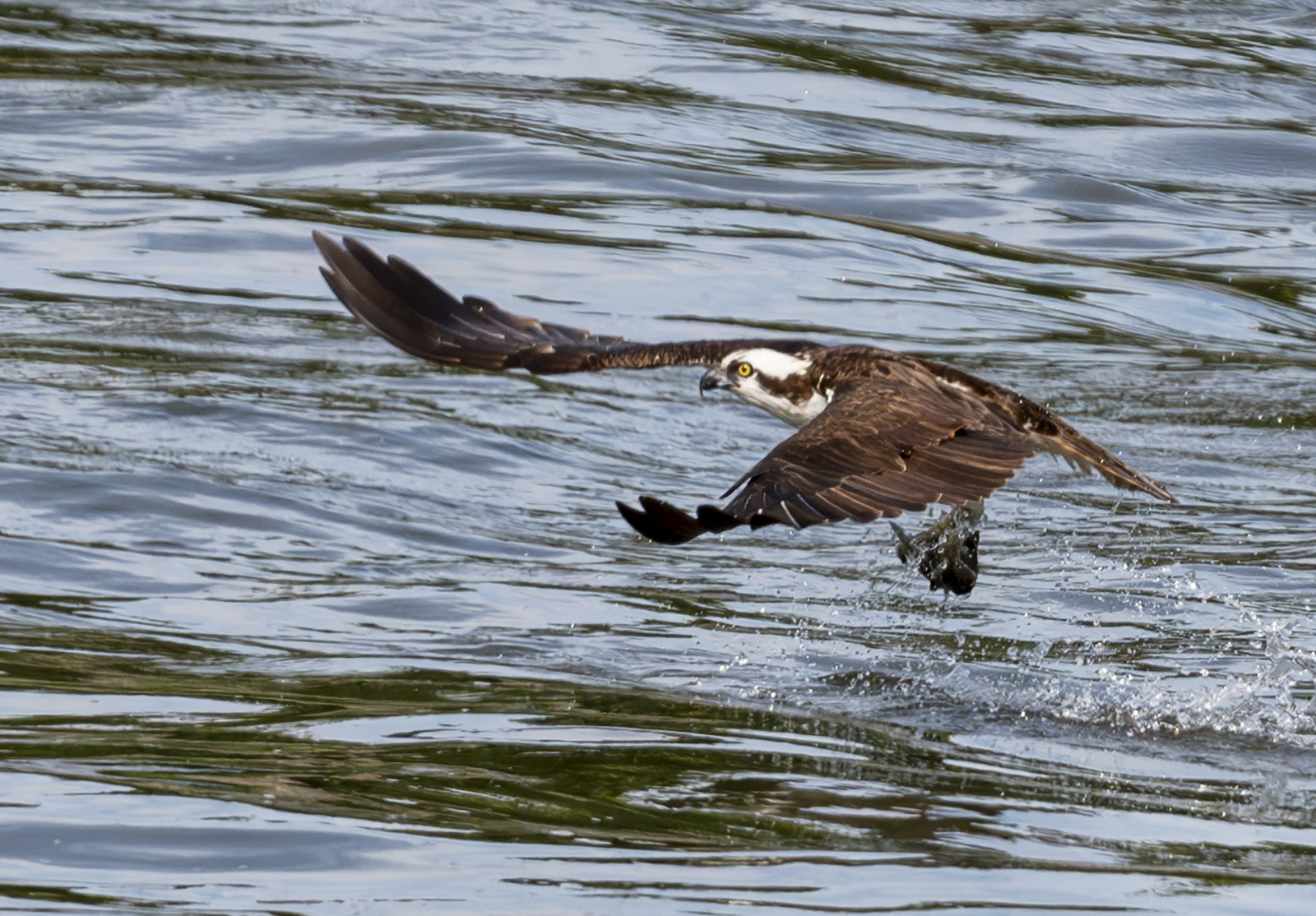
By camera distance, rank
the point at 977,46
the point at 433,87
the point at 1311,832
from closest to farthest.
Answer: the point at 1311,832 < the point at 433,87 < the point at 977,46

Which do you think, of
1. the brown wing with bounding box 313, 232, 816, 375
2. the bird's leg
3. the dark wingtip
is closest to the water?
the bird's leg

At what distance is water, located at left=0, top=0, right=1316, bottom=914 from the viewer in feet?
17.6

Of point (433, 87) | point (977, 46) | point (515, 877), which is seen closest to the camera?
point (515, 877)

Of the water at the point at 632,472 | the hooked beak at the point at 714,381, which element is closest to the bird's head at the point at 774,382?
the hooked beak at the point at 714,381

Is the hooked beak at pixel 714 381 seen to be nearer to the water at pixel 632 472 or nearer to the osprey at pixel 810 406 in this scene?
the osprey at pixel 810 406

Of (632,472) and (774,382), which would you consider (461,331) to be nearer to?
(774,382)

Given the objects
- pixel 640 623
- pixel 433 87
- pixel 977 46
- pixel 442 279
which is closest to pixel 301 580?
pixel 640 623

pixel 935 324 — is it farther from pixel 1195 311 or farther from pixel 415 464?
pixel 415 464

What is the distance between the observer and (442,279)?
12.2 m

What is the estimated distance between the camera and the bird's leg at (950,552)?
7.84 metres

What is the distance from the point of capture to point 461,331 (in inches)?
334

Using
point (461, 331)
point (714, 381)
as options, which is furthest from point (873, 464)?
point (461, 331)

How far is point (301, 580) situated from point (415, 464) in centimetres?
195

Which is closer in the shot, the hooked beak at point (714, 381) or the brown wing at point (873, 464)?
the brown wing at point (873, 464)
